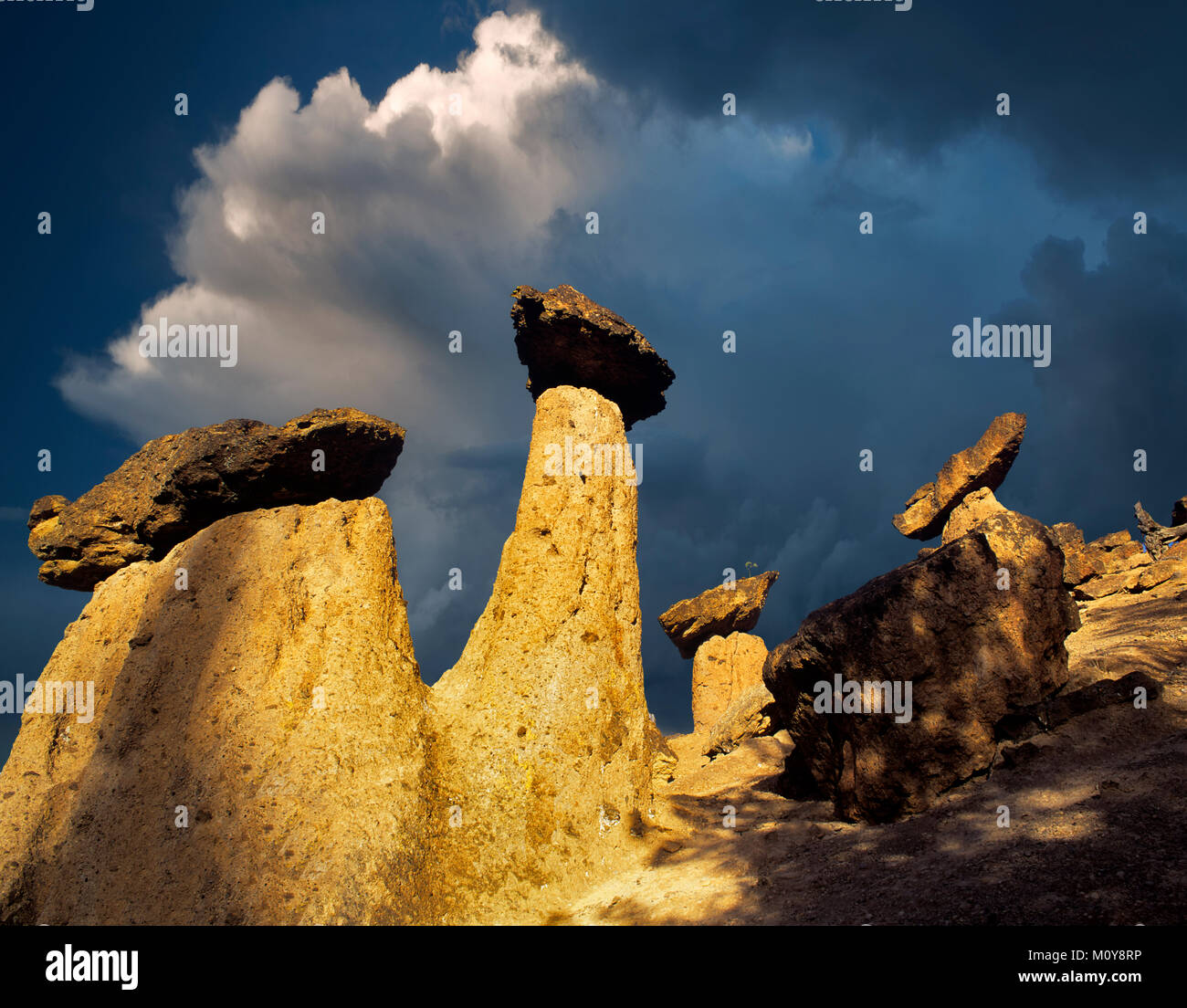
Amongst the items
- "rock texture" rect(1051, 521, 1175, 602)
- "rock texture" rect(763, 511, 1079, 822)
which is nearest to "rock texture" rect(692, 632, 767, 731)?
"rock texture" rect(1051, 521, 1175, 602)

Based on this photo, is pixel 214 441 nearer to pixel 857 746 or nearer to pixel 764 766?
pixel 857 746

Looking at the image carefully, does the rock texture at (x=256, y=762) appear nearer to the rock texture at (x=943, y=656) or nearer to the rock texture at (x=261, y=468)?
the rock texture at (x=261, y=468)

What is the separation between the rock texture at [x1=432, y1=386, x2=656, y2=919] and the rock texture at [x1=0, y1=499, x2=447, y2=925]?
0.58 meters

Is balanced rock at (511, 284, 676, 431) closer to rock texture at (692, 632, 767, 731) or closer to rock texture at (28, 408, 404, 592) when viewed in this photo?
rock texture at (28, 408, 404, 592)

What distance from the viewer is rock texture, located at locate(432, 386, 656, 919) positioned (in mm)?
6816

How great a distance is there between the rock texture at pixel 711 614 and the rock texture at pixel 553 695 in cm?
1008

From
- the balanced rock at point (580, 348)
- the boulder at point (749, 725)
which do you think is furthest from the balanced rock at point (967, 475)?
the balanced rock at point (580, 348)

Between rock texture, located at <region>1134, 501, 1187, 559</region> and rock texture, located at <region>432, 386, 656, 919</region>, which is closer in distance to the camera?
rock texture, located at <region>432, 386, 656, 919</region>

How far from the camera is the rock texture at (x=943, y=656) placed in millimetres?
5965

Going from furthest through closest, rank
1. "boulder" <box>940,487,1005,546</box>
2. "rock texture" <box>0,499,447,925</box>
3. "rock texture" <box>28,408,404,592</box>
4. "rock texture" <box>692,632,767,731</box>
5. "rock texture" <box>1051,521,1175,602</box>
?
"rock texture" <box>692,632,767,731</box>
"boulder" <box>940,487,1005,546</box>
"rock texture" <box>1051,521,1175,602</box>
"rock texture" <box>28,408,404,592</box>
"rock texture" <box>0,499,447,925</box>

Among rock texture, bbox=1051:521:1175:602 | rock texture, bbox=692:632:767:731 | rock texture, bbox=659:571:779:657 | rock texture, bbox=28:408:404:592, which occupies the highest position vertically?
rock texture, bbox=28:408:404:592

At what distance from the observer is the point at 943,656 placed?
619 centimetres

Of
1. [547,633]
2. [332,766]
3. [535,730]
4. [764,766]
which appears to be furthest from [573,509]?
[764,766]
